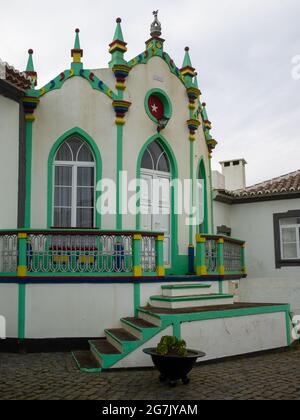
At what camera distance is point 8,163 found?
9.90m

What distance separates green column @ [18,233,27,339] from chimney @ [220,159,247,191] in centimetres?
1205

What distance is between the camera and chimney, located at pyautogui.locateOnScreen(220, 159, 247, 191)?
19391 millimetres

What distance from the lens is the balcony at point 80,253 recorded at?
353 inches

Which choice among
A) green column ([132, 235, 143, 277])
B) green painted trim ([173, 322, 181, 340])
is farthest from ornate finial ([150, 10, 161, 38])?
green painted trim ([173, 322, 181, 340])

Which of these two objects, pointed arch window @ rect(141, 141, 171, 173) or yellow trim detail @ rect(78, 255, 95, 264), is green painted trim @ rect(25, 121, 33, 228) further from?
pointed arch window @ rect(141, 141, 171, 173)

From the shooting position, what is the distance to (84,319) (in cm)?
893

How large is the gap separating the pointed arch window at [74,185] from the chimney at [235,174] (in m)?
9.75

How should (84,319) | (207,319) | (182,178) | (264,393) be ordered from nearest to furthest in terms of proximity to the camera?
(264,393) → (207,319) → (84,319) → (182,178)

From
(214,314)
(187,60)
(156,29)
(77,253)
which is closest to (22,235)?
(77,253)

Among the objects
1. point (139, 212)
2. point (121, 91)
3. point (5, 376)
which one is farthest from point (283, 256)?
point (5, 376)

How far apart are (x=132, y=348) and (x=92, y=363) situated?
780 millimetres

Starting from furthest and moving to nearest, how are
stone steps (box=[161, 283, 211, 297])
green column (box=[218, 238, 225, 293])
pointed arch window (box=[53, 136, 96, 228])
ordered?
green column (box=[218, 238, 225, 293]), pointed arch window (box=[53, 136, 96, 228]), stone steps (box=[161, 283, 211, 297])

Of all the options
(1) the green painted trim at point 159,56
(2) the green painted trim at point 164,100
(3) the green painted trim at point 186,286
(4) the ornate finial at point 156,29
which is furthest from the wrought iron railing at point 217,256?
(4) the ornate finial at point 156,29
